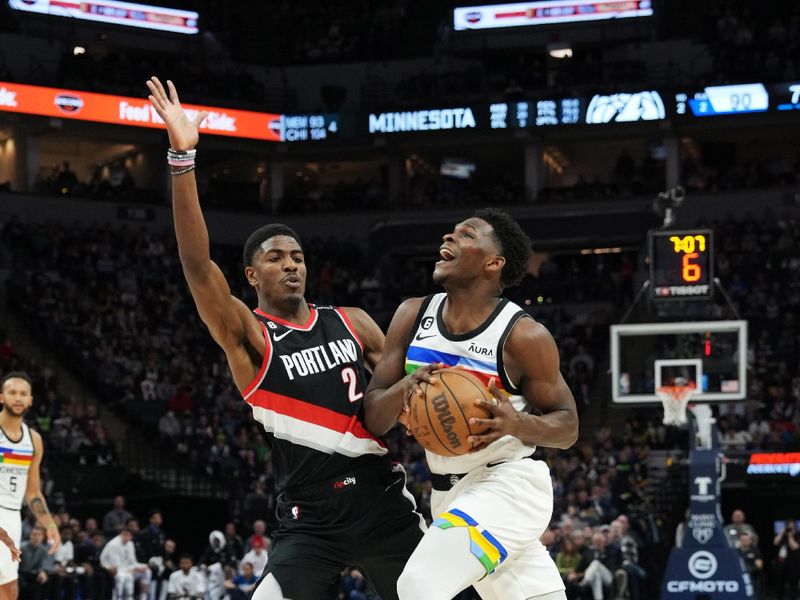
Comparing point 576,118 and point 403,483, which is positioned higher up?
point 576,118

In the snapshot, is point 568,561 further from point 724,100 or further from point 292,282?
point 724,100

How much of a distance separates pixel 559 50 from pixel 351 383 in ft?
98.7

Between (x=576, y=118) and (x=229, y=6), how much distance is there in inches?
439

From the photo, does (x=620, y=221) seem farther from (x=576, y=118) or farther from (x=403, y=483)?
(x=403, y=483)

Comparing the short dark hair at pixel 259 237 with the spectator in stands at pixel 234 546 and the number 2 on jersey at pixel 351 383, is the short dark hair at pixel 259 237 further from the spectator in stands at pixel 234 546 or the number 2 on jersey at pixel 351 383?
the spectator in stands at pixel 234 546

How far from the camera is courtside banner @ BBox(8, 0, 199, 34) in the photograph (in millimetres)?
33125

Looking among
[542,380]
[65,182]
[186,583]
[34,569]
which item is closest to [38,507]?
[542,380]

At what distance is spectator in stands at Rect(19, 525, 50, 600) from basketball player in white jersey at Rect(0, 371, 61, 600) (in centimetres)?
719

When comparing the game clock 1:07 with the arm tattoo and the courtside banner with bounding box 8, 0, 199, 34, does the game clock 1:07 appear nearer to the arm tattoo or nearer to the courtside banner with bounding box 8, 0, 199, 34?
the arm tattoo

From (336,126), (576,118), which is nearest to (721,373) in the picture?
(576,118)

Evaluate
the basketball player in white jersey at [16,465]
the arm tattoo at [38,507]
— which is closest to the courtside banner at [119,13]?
the basketball player in white jersey at [16,465]

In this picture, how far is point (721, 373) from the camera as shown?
1730 centimetres

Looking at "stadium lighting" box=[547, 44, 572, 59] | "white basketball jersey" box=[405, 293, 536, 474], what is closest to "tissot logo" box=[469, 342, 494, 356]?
"white basketball jersey" box=[405, 293, 536, 474]

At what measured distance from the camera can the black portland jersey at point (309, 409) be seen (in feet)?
20.2
